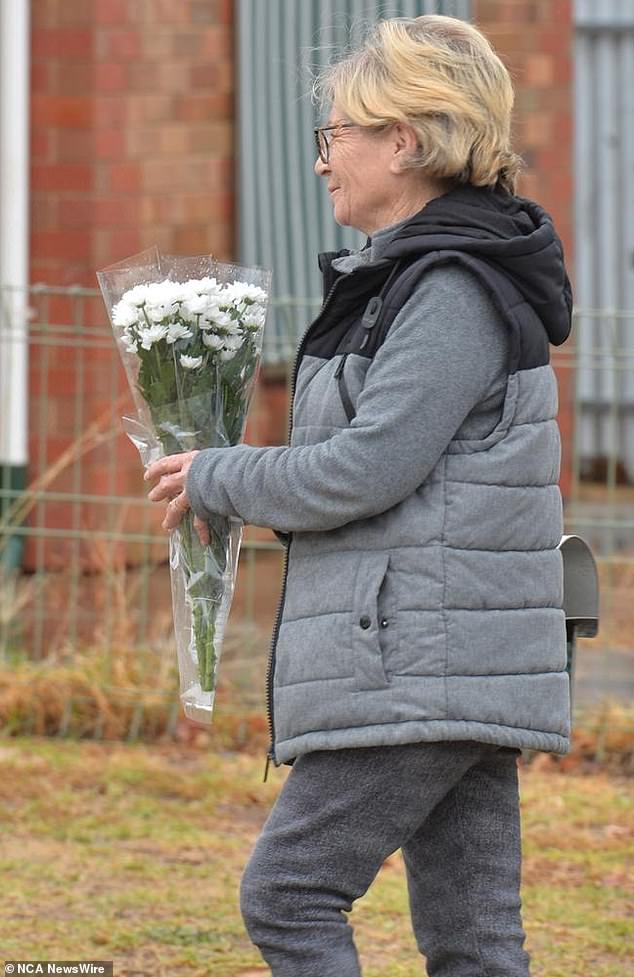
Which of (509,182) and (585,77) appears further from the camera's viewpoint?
(585,77)

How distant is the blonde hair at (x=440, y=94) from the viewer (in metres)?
2.61

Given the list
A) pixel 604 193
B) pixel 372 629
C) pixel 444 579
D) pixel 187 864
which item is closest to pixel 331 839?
pixel 372 629

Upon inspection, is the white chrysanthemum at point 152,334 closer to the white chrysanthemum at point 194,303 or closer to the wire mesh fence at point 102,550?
the white chrysanthemum at point 194,303

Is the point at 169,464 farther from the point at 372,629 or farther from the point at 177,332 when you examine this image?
the point at 372,629

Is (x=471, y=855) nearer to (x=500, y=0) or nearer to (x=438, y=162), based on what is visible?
(x=438, y=162)

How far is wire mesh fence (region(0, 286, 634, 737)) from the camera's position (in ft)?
18.8

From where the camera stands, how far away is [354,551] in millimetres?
2637

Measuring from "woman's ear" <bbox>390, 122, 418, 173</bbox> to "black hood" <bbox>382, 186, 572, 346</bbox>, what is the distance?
0.26 ft

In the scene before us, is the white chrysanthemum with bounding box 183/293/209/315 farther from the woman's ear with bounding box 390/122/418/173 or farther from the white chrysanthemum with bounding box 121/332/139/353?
the woman's ear with bounding box 390/122/418/173

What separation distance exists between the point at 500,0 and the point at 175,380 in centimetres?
481

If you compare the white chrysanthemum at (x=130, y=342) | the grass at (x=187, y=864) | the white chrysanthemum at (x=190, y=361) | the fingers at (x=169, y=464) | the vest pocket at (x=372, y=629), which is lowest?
the grass at (x=187, y=864)

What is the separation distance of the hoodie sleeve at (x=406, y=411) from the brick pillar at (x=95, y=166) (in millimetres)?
4355

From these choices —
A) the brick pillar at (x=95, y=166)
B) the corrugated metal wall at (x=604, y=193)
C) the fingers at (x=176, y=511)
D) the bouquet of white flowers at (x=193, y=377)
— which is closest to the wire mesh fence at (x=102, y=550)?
the brick pillar at (x=95, y=166)

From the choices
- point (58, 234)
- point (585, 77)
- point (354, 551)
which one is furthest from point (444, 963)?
point (585, 77)
